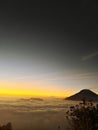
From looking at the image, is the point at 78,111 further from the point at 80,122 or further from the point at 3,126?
the point at 3,126

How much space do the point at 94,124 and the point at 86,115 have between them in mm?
1381

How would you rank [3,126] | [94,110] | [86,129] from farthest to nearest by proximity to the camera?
[3,126]
[94,110]
[86,129]

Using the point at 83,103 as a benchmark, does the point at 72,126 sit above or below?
below

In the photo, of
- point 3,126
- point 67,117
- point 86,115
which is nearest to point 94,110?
point 86,115

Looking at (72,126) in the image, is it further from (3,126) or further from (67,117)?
(3,126)

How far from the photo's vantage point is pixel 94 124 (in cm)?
3525

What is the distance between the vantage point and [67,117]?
1342 inches

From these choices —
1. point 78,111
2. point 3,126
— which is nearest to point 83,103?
point 78,111

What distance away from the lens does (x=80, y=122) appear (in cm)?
3412

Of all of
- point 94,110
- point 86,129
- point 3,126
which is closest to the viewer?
point 86,129

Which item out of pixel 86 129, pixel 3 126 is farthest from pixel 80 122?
pixel 3 126

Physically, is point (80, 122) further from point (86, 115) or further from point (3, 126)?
point (3, 126)

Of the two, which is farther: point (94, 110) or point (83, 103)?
point (94, 110)

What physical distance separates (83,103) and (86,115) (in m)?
2.04
